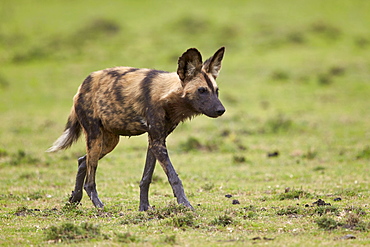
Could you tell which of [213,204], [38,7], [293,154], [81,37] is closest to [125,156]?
[293,154]

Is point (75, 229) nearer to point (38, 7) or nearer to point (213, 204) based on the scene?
point (213, 204)

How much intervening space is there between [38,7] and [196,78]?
43.7 metres

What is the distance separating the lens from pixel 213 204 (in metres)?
9.54

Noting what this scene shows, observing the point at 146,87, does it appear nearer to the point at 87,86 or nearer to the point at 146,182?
the point at 87,86

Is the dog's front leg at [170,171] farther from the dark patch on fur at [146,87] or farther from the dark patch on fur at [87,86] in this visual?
the dark patch on fur at [87,86]

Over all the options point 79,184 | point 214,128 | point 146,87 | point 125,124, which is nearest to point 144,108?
point 146,87

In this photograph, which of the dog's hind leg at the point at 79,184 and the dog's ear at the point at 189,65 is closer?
the dog's ear at the point at 189,65

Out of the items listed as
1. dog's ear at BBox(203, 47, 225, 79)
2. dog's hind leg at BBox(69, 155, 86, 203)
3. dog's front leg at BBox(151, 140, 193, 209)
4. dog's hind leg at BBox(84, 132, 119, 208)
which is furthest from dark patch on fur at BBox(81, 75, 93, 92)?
dog's ear at BBox(203, 47, 225, 79)

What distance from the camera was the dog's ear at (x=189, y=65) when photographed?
26.9 ft

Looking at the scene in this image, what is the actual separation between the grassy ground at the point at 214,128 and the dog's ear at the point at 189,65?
1.97 meters

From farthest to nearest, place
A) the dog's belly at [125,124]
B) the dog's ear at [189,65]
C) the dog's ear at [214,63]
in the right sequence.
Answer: the dog's belly at [125,124] → the dog's ear at [214,63] → the dog's ear at [189,65]

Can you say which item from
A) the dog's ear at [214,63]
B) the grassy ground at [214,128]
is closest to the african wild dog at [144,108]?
the dog's ear at [214,63]

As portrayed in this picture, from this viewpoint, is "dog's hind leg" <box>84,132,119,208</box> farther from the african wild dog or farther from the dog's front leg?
the dog's front leg

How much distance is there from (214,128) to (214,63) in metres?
11.8
